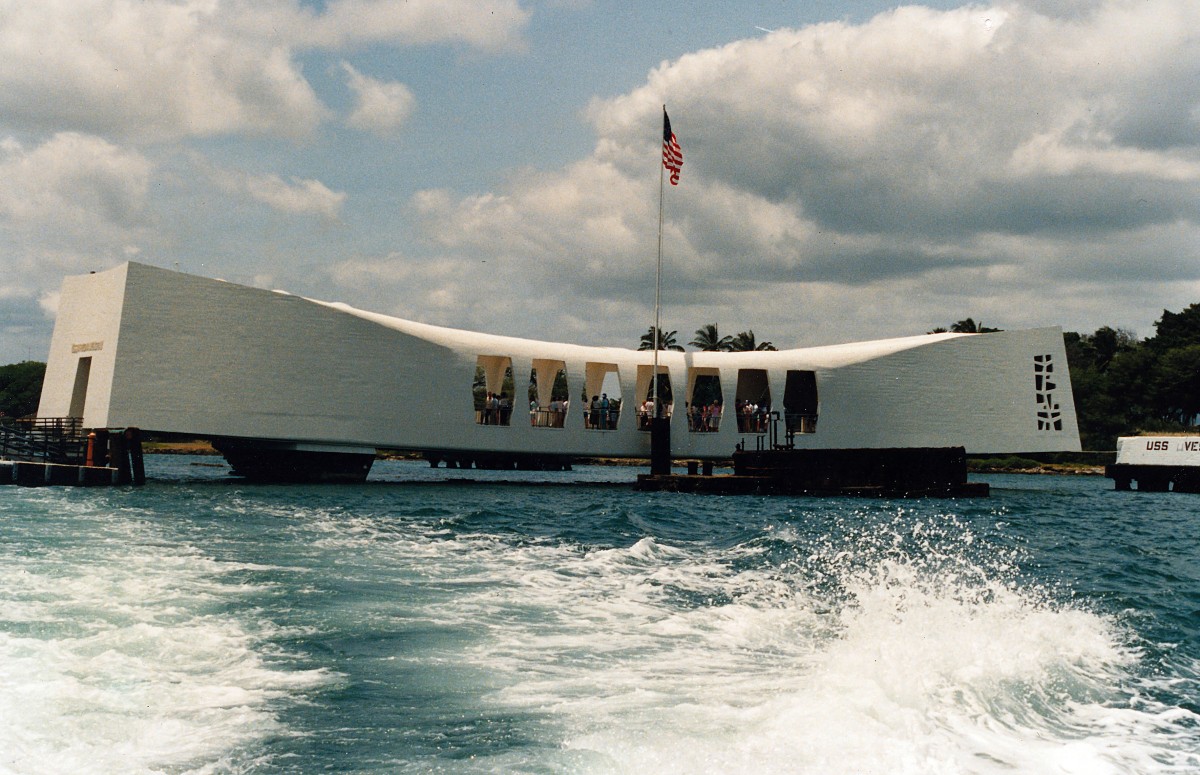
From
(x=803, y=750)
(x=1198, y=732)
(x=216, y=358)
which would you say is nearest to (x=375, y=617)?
(x=803, y=750)

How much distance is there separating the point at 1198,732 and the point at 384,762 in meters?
4.02

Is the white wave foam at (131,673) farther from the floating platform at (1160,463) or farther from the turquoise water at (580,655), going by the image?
the floating platform at (1160,463)

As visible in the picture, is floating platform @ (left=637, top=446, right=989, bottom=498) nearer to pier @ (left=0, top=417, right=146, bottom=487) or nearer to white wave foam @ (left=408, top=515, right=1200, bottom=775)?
pier @ (left=0, top=417, right=146, bottom=487)

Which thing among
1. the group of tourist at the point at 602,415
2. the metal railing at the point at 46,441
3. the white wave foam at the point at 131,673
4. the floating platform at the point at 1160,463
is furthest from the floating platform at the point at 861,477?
the white wave foam at the point at 131,673

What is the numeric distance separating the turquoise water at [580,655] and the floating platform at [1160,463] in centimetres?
2294

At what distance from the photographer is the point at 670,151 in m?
27.7

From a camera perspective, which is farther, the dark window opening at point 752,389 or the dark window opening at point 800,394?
the dark window opening at point 800,394

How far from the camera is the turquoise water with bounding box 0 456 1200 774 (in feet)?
14.8

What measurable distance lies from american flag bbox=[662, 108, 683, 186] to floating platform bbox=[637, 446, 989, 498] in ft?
27.5

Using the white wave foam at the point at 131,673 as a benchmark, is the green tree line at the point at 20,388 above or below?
above

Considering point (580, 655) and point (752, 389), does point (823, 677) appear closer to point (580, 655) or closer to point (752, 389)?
point (580, 655)

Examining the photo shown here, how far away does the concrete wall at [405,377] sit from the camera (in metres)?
23.3

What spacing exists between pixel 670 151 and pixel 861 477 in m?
10.1

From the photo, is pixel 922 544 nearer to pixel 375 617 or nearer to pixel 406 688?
pixel 375 617
